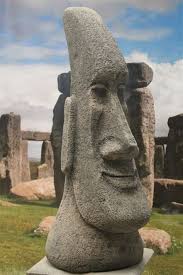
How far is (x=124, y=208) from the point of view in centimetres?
480

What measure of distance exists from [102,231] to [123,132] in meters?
0.92

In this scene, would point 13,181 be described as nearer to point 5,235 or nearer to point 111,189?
point 5,235

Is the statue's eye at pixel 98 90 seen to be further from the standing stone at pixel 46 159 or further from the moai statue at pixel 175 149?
the standing stone at pixel 46 159

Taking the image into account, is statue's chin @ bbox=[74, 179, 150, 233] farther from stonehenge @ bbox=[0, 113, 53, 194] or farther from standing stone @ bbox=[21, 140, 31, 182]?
standing stone @ bbox=[21, 140, 31, 182]

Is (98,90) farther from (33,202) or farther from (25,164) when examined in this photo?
(25,164)

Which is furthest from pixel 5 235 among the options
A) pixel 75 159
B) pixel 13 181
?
pixel 13 181

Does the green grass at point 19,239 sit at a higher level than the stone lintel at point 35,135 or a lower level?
lower

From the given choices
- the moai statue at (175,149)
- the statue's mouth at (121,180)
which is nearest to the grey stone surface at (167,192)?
the moai statue at (175,149)

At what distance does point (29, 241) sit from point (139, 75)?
571 centimetres

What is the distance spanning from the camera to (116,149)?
4.80m

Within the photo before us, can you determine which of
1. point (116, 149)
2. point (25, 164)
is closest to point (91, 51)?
point (116, 149)

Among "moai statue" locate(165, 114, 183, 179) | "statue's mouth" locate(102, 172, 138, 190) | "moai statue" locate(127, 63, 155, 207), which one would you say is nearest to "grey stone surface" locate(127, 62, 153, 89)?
"moai statue" locate(127, 63, 155, 207)

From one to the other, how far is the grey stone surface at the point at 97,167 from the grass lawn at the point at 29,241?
2.79 meters

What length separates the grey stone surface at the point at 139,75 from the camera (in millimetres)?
13500
